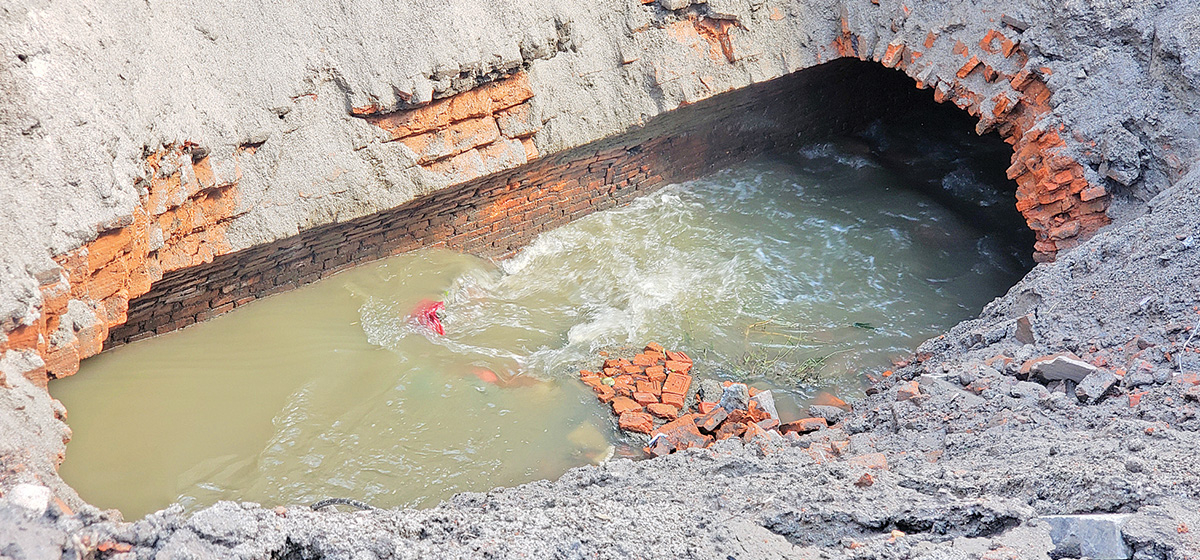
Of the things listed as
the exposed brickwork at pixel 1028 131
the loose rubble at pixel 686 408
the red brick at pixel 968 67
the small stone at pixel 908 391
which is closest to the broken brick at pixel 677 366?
the loose rubble at pixel 686 408

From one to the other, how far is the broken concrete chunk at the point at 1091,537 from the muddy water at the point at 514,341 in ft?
8.01

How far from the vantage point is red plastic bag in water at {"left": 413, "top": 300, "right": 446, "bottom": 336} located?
→ 520cm

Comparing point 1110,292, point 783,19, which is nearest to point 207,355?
point 783,19

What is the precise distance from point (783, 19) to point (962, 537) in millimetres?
4501

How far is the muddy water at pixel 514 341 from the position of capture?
13.8 feet

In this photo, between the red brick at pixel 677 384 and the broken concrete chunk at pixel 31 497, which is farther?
the red brick at pixel 677 384

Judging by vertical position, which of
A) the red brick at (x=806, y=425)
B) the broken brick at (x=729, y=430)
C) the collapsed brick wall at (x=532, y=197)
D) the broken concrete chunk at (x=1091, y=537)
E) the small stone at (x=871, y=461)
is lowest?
the red brick at (x=806, y=425)

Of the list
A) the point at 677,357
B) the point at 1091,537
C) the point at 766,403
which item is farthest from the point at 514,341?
the point at 1091,537

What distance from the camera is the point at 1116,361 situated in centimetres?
382

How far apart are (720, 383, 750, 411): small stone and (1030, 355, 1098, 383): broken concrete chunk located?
4.60ft

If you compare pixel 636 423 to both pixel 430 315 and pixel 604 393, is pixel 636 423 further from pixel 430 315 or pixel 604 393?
pixel 430 315

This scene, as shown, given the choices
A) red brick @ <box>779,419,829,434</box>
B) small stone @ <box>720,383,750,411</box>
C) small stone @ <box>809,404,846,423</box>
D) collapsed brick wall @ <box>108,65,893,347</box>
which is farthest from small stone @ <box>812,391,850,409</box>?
collapsed brick wall @ <box>108,65,893,347</box>

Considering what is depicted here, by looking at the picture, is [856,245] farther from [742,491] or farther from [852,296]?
[742,491]

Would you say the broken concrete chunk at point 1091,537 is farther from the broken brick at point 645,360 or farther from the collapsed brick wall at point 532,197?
the collapsed brick wall at point 532,197
